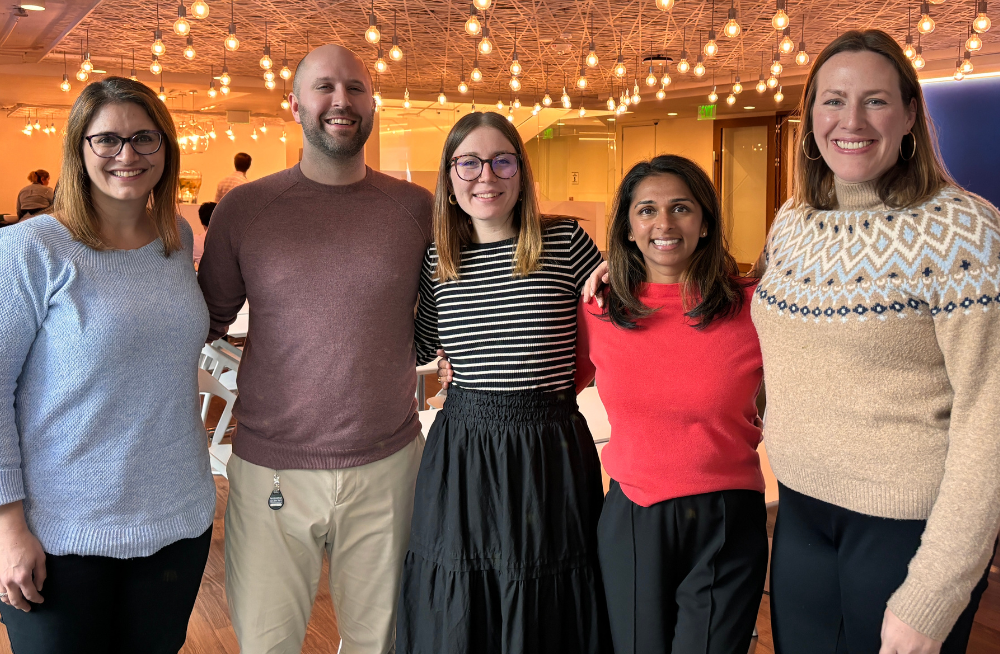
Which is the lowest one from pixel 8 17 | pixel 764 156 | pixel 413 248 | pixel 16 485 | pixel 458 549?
pixel 458 549

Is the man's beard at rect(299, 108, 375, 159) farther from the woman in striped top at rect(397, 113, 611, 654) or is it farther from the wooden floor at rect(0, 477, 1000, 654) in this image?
the wooden floor at rect(0, 477, 1000, 654)

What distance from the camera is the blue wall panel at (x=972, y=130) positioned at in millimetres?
8797

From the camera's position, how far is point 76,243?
174cm

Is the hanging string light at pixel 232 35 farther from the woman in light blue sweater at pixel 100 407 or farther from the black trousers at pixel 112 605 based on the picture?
the black trousers at pixel 112 605

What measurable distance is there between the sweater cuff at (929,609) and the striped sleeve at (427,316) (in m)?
1.28

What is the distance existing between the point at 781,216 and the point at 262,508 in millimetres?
1523

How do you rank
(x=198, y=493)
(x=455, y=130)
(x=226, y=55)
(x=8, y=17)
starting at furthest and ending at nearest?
(x=226, y=55)
(x=8, y=17)
(x=455, y=130)
(x=198, y=493)

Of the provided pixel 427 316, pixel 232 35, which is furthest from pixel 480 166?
pixel 232 35

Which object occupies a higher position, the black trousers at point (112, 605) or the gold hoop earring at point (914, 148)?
the gold hoop earring at point (914, 148)

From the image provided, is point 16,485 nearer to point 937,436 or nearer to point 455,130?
point 455,130

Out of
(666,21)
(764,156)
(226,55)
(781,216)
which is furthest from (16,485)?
(764,156)

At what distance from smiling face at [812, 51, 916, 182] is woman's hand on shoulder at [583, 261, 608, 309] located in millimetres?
617

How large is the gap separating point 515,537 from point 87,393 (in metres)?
1.01

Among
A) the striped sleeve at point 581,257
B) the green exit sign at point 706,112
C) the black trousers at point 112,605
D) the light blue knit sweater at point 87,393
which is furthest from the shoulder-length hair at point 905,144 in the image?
the green exit sign at point 706,112
